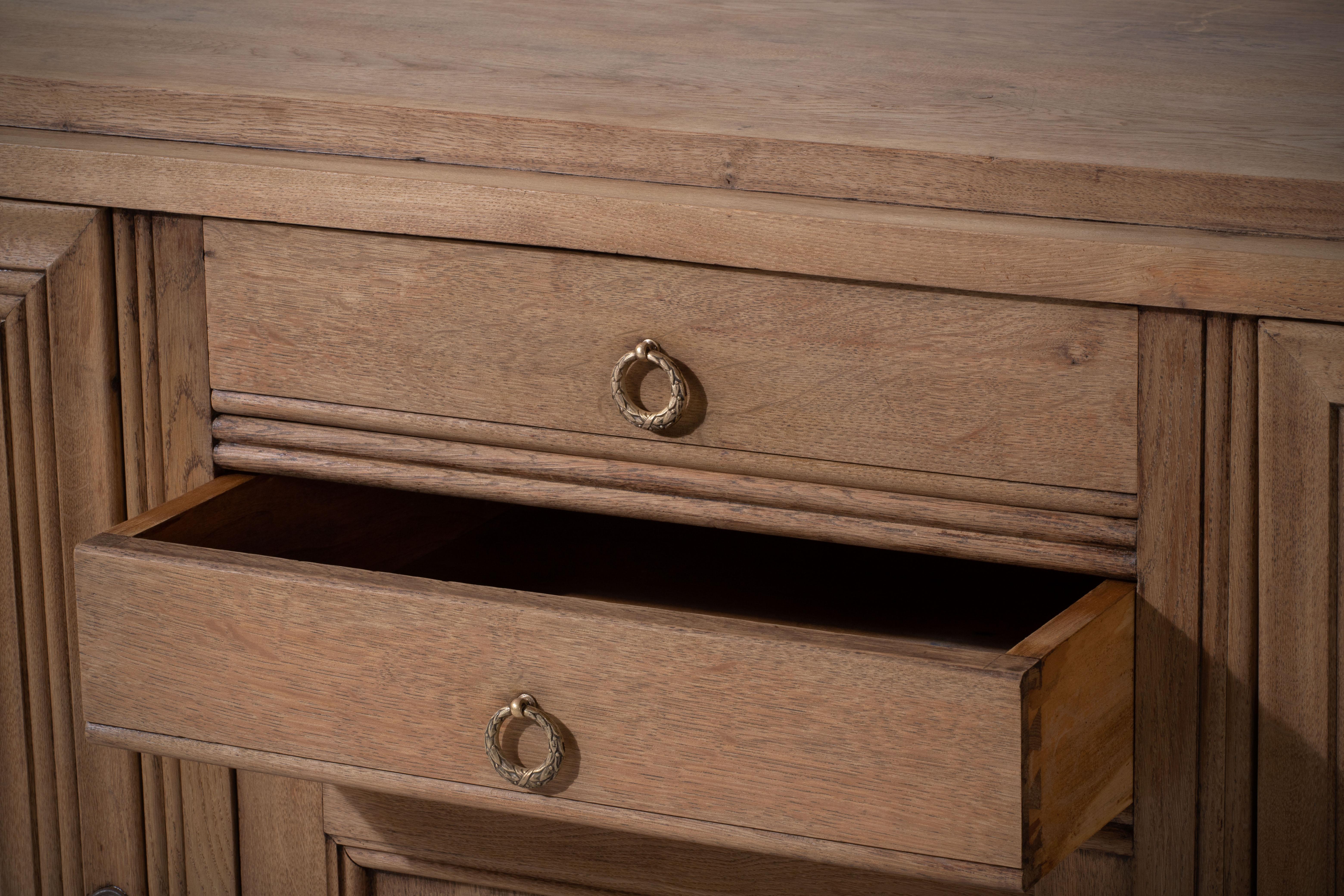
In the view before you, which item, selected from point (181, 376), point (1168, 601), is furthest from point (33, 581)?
point (1168, 601)

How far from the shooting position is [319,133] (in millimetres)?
765

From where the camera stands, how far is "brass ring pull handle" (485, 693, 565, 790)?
0.64m

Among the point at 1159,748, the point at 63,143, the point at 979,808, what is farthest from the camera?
the point at 63,143

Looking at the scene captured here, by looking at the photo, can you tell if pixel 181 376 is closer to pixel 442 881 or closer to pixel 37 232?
pixel 37 232

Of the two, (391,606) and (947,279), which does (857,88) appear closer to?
(947,279)

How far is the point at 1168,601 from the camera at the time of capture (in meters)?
A: 0.67

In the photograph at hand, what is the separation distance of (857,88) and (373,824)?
520mm

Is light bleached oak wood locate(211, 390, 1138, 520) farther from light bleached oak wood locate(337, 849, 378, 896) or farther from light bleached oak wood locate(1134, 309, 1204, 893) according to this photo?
light bleached oak wood locate(337, 849, 378, 896)

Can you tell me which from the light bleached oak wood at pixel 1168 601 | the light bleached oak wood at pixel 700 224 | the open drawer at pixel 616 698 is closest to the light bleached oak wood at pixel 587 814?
the open drawer at pixel 616 698

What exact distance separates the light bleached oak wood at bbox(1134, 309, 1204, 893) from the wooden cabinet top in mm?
68

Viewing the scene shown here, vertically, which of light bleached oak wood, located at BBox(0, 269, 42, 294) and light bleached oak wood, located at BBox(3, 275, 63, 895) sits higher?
light bleached oak wood, located at BBox(0, 269, 42, 294)

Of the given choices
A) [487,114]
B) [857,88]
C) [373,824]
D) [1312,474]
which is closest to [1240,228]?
[1312,474]

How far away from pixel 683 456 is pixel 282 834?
1.21 feet

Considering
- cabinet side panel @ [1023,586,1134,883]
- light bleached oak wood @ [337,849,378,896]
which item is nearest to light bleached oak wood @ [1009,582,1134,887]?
cabinet side panel @ [1023,586,1134,883]
